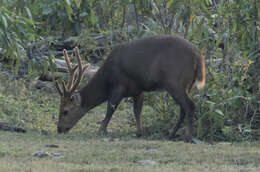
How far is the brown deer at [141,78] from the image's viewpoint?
23.8 ft

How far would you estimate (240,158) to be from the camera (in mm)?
5293

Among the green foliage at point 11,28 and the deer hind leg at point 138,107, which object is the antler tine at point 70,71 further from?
the green foliage at point 11,28

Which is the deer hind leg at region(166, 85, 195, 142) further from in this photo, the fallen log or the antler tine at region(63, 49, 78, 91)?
the fallen log

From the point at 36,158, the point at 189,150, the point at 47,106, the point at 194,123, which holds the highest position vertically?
the point at 36,158

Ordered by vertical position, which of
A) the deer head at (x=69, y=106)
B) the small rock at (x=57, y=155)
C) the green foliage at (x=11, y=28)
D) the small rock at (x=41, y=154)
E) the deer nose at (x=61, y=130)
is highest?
the green foliage at (x=11, y=28)

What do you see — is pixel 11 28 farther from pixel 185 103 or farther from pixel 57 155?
pixel 185 103

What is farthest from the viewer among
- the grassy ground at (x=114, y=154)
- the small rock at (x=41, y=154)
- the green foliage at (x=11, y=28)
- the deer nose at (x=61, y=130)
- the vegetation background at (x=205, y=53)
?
the deer nose at (x=61, y=130)

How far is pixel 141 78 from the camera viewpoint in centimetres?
779

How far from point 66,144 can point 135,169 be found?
1.97 meters

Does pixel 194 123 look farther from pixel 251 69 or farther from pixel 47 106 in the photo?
pixel 47 106

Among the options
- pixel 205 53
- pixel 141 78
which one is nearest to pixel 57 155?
pixel 141 78

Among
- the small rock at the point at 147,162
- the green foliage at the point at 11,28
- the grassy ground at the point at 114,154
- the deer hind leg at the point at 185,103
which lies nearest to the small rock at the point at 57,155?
the grassy ground at the point at 114,154

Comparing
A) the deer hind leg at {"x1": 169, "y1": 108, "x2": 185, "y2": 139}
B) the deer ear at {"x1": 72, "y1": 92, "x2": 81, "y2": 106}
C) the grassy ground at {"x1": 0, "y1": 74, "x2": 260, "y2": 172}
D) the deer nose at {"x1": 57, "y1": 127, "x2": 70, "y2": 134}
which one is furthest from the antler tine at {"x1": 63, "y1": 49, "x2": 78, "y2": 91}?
the deer hind leg at {"x1": 169, "y1": 108, "x2": 185, "y2": 139}

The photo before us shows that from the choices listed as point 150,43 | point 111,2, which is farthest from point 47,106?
point 150,43
